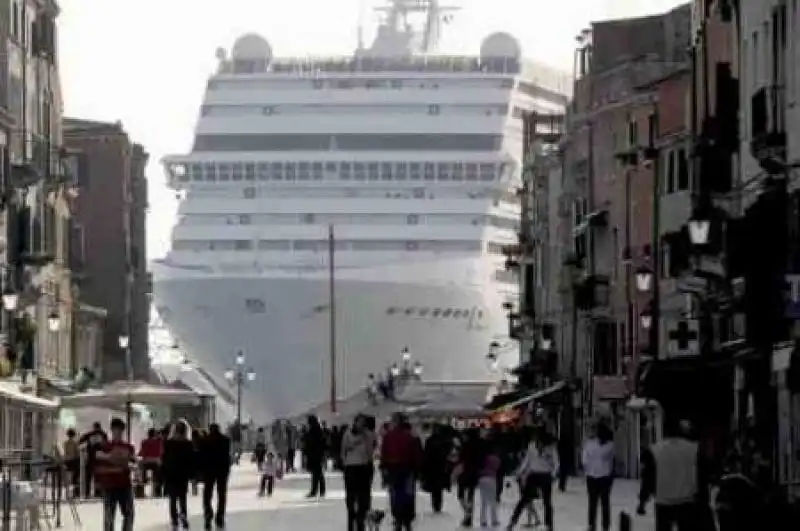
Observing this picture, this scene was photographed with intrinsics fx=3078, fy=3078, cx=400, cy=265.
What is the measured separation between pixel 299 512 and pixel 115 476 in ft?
49.0

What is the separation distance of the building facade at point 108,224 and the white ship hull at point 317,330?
23.5 meters

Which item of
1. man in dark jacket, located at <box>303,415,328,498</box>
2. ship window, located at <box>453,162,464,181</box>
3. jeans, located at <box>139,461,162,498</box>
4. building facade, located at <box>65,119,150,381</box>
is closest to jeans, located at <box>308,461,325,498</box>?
man in dark jacket, located at <box>303,415,328,498</box>

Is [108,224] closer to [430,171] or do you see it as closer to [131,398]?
[430,171]

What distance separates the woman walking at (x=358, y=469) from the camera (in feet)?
124

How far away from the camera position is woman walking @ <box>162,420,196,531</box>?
39312 millimetres

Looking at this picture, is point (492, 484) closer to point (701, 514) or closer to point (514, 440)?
point (701, 514)

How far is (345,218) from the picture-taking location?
128 metres

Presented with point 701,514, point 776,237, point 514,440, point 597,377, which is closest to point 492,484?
point 776,237

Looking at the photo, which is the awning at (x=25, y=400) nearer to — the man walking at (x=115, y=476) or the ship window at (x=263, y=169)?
the man walking at (x=115, y=476)

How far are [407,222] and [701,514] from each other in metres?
98.5

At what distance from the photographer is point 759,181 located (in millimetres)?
47125

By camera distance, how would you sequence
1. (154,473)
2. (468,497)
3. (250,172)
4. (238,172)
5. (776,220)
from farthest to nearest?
(250,172), (238,172), (154,473), (776,220), (468,497)

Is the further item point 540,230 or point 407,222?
point 407,222

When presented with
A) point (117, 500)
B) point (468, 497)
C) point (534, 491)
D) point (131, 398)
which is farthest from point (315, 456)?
point (117, 500)
